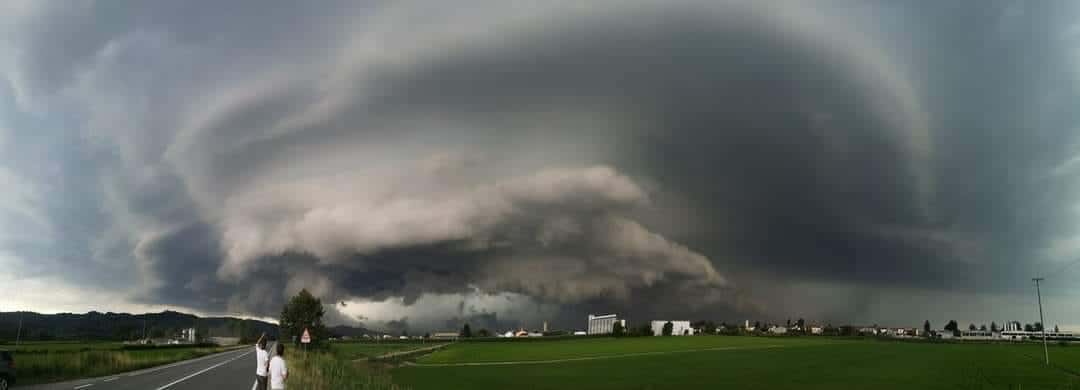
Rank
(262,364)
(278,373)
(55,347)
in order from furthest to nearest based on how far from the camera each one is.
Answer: (55,347), (262,364), (278,373)

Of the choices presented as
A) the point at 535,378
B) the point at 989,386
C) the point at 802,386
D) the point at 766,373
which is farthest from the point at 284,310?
the point at 989,386

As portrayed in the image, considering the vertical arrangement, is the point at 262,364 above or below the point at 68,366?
above

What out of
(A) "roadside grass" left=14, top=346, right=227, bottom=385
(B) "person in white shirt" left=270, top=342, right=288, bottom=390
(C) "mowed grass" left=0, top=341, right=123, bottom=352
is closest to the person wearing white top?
(B) "person in white shirt" left=270, top=342, right=288, bottom=390

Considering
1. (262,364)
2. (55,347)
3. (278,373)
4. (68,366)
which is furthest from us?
(55,347)

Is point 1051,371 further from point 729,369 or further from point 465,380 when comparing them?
point 465,380

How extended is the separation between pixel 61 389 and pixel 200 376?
12.7m

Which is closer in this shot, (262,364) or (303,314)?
(262,364)

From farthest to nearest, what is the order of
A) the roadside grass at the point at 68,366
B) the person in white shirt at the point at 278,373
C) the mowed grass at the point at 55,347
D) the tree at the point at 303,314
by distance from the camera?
the tree at the point at 303,314 → the mowed grass at the point at 55,347 → the roadside grass at the point at 68,366 → the person in white shirt at the point at 278,373

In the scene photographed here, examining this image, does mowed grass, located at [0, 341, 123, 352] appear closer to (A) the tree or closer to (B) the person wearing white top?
(A) the tree

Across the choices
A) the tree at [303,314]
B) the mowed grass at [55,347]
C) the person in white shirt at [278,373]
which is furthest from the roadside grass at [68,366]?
the tree at [303,314]

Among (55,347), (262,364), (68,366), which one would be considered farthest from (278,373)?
(55,347)

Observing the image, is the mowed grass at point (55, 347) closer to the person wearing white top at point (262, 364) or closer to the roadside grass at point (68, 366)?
the roadside grass at point (68, 366)

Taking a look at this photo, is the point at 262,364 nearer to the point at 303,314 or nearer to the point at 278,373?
the point at 278,373

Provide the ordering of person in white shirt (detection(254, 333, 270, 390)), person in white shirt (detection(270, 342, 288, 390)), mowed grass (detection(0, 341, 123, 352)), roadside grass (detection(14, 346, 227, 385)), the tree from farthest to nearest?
the tree < mowed grass (detection(0, 341, 123, 352)) < roadside grass (detection(14, 346, 227, 385)) < person in white shirt (detection(254, 333, 270, 390)) < person in white shirt (detection(270, 342, 288, 390))
